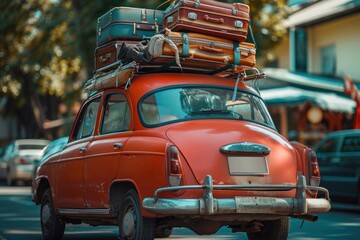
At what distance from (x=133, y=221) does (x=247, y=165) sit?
4.24ft

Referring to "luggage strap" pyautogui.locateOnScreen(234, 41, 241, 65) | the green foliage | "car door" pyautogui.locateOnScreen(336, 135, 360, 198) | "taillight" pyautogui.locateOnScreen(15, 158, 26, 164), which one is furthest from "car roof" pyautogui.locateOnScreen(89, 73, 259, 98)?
"taillight" pyautogui.locateOnScreen(15, 158, 26, 164)

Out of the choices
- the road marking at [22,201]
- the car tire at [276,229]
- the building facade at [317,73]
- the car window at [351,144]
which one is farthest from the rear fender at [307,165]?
the building facade at [317,73]

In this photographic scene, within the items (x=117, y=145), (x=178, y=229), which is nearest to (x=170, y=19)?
(x=117, y=145)

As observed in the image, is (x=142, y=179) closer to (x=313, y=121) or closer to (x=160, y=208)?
(x=160, y=208)

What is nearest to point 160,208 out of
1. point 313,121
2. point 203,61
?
point 203,61

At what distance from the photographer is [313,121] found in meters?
24.9

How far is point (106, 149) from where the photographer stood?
8.67 metres

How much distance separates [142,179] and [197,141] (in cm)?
66

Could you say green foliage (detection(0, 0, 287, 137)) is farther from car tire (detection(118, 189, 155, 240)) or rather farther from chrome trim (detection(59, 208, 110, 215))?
car tire (detection(118, 189, 155, 240))

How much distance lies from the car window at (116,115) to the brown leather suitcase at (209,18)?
39.2 inches

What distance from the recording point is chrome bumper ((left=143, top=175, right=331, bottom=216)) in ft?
24.0

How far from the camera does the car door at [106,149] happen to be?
27.7 feet

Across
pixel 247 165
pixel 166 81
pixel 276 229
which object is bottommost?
pixel 276 229

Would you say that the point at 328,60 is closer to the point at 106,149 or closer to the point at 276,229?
the point at 276,229
